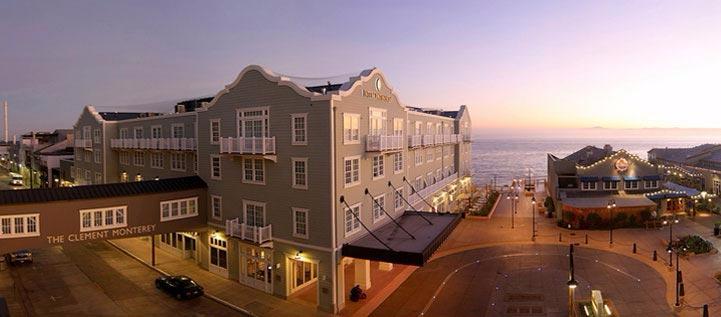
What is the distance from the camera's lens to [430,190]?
47719mm

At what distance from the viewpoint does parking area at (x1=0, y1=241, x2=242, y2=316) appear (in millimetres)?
27219

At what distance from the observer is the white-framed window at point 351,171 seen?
2841 cm

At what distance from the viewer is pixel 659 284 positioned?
30719 millimetres

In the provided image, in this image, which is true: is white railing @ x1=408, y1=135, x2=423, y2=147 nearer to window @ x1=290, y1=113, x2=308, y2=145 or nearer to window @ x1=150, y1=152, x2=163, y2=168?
window @ x1=290, y1=113, x2=308, y2=145

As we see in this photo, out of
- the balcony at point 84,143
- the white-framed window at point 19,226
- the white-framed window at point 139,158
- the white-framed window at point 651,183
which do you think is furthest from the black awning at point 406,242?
the balcony at point 84,143

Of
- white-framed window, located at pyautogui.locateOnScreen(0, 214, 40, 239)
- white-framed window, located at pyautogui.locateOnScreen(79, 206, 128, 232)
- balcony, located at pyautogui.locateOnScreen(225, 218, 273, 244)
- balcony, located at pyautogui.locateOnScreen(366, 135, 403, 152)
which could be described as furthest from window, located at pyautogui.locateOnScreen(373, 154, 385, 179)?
white-framed window, located at pyautogui.locateOnScreen(0, 214, 40, 239)

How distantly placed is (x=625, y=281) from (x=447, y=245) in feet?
47.4

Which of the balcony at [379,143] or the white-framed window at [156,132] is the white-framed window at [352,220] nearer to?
the balcony at [379,143]

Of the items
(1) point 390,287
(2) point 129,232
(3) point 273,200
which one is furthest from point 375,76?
(2) point 129,232

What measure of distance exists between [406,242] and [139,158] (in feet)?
105

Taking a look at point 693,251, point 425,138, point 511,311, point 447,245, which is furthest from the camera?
point 425,138

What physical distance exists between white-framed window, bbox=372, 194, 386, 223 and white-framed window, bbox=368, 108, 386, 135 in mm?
4668

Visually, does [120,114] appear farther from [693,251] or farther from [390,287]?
[693,251]

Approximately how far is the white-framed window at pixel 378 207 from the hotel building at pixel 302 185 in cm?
8
